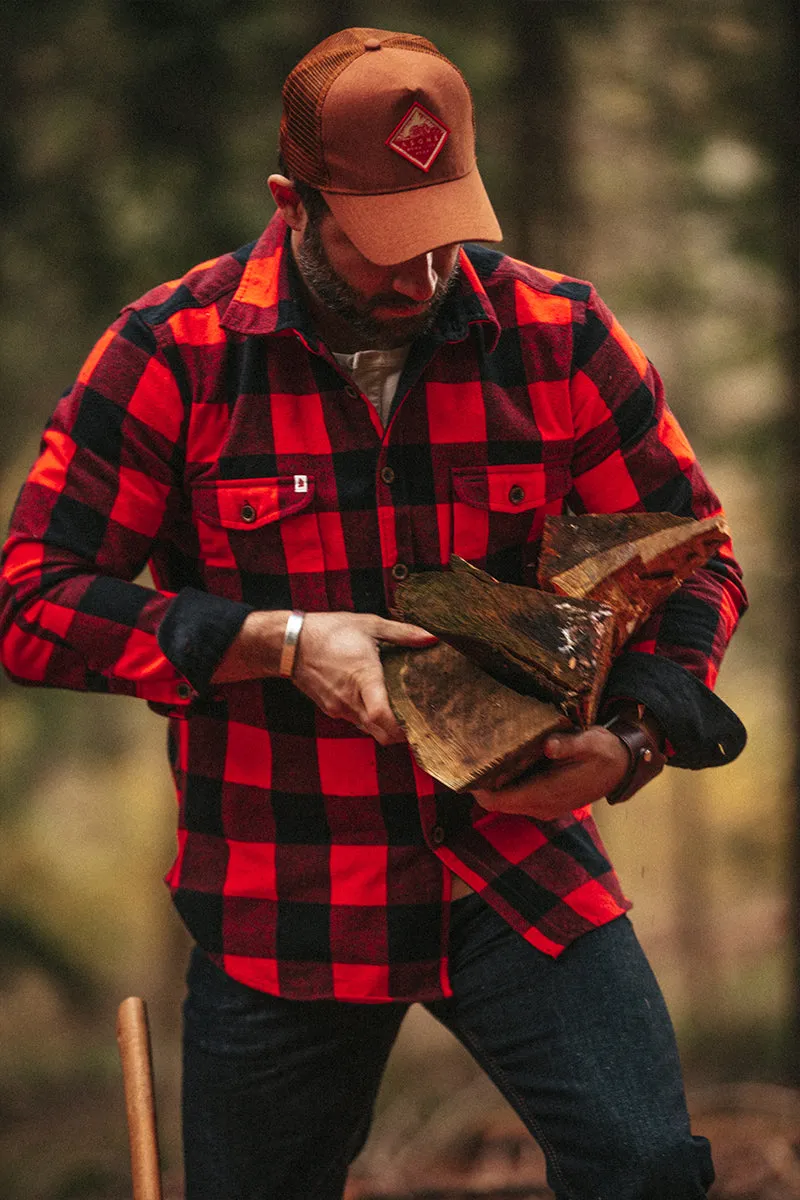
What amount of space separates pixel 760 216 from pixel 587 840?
2.53 metres

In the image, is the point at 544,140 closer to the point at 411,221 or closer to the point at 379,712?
the point at 411,221

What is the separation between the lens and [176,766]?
2.33m

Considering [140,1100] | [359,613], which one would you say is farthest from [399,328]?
[140,1100]

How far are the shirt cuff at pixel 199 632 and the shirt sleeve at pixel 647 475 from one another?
631 mm

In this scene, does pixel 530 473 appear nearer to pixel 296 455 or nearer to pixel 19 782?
pixel 296 455

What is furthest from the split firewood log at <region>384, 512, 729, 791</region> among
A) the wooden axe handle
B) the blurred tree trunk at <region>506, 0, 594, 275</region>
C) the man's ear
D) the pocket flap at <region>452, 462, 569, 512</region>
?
the blurred tree trunk at <region>506, 0, 594, 275</region>

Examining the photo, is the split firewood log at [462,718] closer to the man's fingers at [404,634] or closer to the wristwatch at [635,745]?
the man's fingers at [404,634]

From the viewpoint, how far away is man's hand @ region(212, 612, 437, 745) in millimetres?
1848

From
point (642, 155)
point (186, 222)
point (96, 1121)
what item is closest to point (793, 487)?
point (642, 155)

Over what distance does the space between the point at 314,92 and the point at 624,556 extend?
0.84m

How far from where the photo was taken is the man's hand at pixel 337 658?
185 cm

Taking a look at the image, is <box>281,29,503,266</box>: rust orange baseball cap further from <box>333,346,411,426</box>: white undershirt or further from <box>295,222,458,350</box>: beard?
<box>333,346,411,426</box>: white undershirt

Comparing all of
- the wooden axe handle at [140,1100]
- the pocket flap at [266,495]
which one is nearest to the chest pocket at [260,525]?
the pocket flap at [266,495]

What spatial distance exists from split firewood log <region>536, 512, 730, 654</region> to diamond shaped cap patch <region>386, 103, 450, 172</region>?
0.58m
